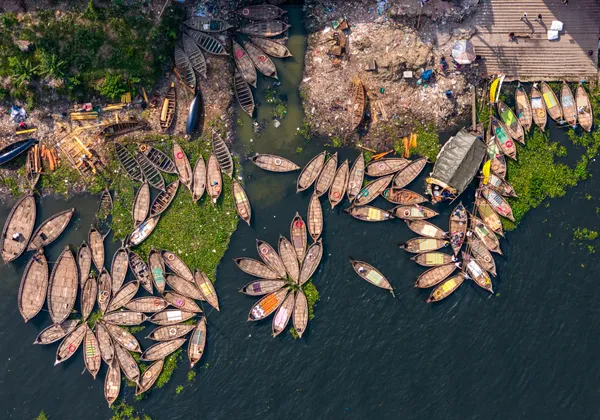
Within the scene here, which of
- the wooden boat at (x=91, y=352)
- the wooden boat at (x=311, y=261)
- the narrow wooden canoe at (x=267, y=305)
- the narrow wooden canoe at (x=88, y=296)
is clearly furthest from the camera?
the wooden boat at (x=311, y=261)

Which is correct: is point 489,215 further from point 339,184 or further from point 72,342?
point 72,342

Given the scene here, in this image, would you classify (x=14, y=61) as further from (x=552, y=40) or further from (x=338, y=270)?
(x=552, y=40)

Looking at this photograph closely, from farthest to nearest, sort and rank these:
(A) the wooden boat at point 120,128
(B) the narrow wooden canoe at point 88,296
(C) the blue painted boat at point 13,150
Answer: (B) the narrow wooden canoe at point 88,296
(A) the wooden boat at point 120,128
(C) the blue painted boat at point 13,150

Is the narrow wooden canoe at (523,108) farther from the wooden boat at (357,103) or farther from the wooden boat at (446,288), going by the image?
the wooden boat at (446,288)

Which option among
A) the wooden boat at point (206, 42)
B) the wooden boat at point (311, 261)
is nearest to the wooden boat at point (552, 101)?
the wooden boat at point (311, 261)

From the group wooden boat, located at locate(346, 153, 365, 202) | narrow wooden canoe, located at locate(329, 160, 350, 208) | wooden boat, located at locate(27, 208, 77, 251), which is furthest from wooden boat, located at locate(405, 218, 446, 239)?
wooden boat, located at locate(27, 208, 77, 251)

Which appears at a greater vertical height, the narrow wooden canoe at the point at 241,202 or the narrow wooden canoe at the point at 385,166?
the narrow wooden canoe at the point at 385,166

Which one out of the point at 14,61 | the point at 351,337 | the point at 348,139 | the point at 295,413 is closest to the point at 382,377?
the point at 351,337
